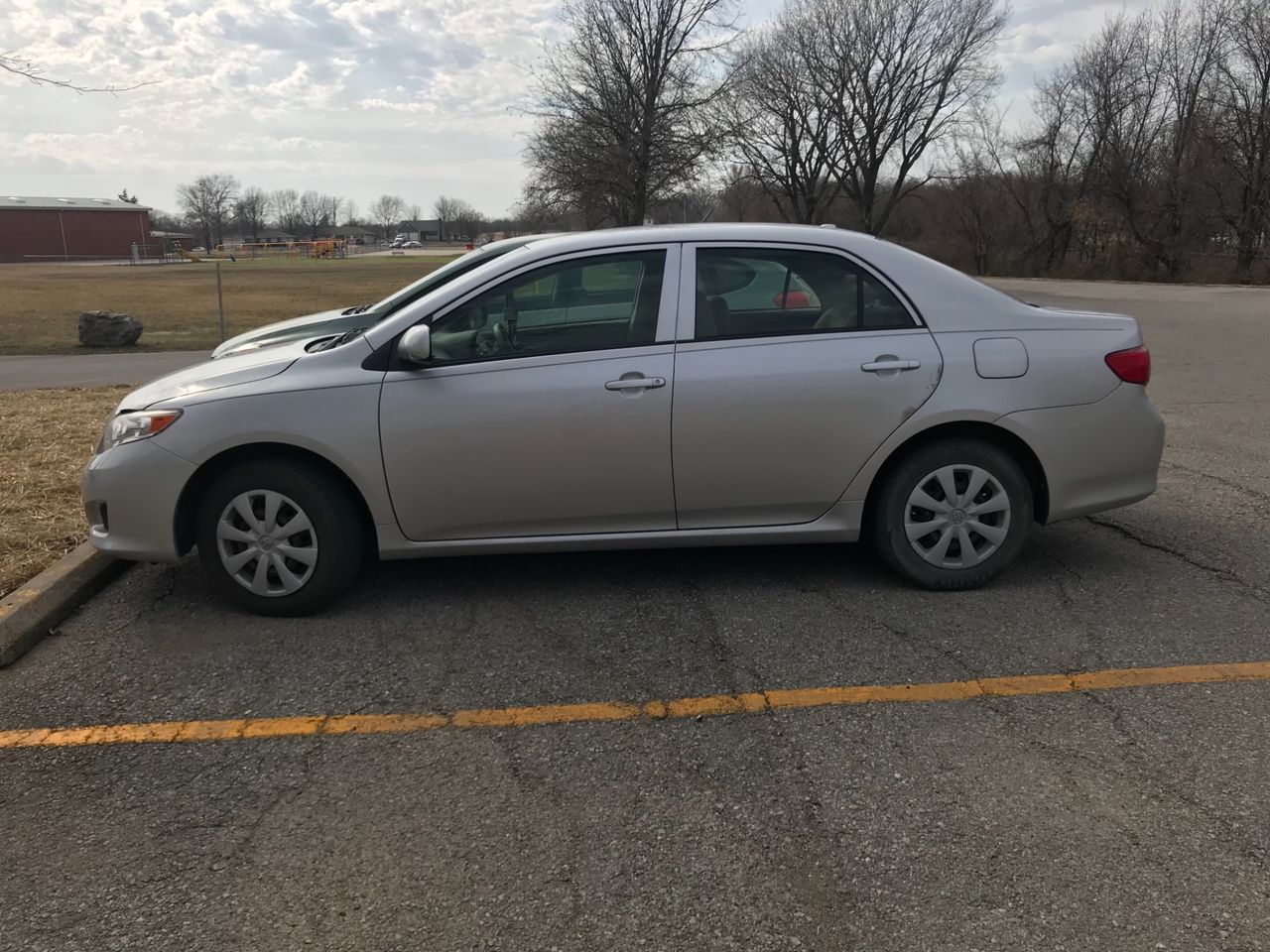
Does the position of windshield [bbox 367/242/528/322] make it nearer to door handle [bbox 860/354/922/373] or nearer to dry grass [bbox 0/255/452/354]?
door handle [bbox 860/354/922/373]

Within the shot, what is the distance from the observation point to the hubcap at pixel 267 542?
4.09 meters

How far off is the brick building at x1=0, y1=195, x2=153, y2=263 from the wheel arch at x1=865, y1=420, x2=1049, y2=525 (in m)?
97.1

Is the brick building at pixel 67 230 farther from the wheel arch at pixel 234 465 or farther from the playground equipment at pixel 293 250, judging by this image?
the wheel arch at pixel 234 465

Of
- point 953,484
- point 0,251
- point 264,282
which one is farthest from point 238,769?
point 0,251

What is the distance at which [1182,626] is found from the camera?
156 inches

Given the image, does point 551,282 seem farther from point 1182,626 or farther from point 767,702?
point 1182,626

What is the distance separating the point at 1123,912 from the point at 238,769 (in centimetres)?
255

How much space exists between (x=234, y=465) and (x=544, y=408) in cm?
136

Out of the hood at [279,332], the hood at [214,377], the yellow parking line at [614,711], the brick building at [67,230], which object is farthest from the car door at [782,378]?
the brick building at [67,230]

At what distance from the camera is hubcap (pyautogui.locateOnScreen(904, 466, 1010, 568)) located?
427 cm

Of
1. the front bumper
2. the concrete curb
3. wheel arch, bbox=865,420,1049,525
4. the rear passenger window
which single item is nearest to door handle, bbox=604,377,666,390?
the rear passenger window

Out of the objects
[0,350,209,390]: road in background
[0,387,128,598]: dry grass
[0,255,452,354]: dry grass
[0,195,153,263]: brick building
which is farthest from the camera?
[0,195,153,263]: brick building

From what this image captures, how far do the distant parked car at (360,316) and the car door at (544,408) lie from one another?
1147mm

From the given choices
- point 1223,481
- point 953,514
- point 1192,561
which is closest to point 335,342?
point 953,514
